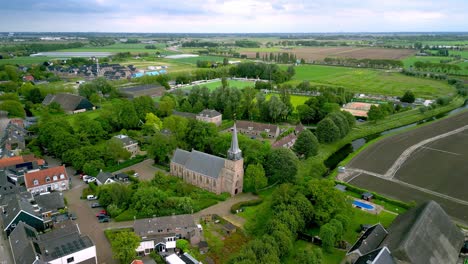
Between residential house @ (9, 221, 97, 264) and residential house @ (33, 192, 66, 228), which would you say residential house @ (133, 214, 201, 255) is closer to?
residential house @ (9, 221, 97, 264)

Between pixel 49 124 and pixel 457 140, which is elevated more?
pixel 49 124

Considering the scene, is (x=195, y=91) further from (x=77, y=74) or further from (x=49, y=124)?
(x=77, y=74)

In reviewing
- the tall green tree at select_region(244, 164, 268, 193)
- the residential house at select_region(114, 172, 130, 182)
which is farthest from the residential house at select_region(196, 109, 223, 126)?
the tall green tree at select_region(244, 164, 268, 193)

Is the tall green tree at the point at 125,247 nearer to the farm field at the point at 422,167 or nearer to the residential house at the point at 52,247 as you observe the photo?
the residential house at the point at 52,247

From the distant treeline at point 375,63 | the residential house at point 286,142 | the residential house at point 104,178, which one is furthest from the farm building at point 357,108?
the distant treeline at point 375,63

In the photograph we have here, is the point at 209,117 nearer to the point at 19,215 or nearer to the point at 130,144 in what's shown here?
the point at 130,144

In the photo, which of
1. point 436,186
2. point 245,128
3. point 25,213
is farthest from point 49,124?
point 436,186

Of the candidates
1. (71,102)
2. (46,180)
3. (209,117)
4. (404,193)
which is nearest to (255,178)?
(404,193)
